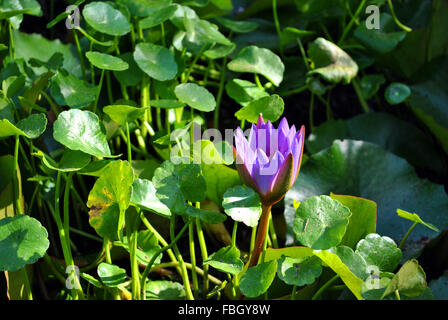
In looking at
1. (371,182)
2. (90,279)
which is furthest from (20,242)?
(371,182)

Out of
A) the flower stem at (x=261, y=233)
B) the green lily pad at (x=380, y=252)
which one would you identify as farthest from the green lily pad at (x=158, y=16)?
the green lily pad at (x=380, y=252)

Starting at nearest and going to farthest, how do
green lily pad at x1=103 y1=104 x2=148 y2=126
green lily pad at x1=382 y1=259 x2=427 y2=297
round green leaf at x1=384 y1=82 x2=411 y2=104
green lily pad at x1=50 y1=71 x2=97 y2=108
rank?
green lily pad at x1=382 y1=259 x2=427 y2=297 < green lily pad at x1=103 y1=104 x2=148 y2=126 < green lily pad at x1=50 y1=71 x2=97 y2=108 < round green leaf at x1=384 y1=82 x2=411 y2=104

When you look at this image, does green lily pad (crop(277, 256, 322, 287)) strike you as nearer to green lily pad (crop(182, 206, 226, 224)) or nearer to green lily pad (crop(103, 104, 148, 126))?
green lily pad (crop(182, 206, 226, 224))

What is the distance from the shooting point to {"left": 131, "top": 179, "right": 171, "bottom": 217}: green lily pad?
26.0 inches

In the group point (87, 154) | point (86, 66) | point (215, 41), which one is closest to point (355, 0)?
point (215, 41)

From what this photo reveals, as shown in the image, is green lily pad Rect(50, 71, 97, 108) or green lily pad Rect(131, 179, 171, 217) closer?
green lily pad Rect(131, 179, 171, 217)

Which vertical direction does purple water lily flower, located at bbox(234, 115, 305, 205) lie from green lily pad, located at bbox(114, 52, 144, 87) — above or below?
above

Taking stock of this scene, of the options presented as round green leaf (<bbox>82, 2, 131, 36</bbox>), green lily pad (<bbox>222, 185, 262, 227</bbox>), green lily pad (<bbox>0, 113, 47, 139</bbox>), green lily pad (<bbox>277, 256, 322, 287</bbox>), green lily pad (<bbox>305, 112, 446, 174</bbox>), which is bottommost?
green lily pad (<bbox>305, 112, 446, 174</bbox>)

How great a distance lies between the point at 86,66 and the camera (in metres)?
1.01

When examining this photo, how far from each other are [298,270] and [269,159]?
0.15 meters

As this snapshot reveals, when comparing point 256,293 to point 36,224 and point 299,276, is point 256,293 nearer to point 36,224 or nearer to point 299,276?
point 299,276

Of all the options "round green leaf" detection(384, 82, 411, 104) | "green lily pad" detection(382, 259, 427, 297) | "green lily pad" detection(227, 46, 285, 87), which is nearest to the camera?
"green lily pad" detection(382, 259, 427, 297)

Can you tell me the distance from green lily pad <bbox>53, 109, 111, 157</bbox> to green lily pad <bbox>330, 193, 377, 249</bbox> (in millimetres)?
347

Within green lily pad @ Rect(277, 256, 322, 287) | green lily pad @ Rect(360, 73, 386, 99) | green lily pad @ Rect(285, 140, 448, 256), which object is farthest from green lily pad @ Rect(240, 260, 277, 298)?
green lily pad @ Rect(360, 73, 386, 99)
